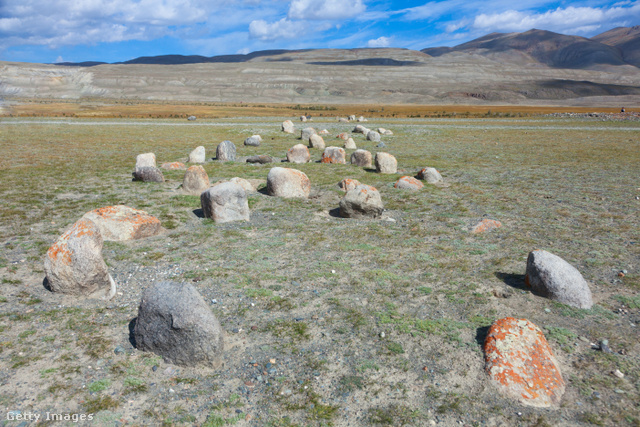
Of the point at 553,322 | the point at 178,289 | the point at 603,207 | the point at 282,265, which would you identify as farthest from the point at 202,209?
the point at 603,207

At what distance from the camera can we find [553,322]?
6.93 m

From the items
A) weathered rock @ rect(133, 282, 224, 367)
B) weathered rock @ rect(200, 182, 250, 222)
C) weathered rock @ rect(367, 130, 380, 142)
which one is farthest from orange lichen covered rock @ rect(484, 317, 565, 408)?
weathered rock @ rect(367, 130, 380, 142)

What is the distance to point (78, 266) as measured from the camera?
294 inches

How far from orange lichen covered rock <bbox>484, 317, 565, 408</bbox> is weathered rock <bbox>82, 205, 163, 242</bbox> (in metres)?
8.89

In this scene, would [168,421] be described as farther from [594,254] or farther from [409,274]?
[594,254]

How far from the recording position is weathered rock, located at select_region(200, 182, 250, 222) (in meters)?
12.1

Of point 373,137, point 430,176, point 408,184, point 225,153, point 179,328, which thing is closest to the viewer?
point 179,328

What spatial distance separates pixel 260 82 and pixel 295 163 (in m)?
149

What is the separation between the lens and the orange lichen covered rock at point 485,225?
1142 cm

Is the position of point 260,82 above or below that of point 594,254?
above

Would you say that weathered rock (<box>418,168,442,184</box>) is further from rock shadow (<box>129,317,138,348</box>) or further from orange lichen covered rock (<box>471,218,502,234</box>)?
rock shadow (<box>129,317,138,348</box>)

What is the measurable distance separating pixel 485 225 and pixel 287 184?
7.10m

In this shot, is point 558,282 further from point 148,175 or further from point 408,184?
point 148,175

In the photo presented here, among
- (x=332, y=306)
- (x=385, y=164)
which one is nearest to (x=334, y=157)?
(x=385, y=164)
